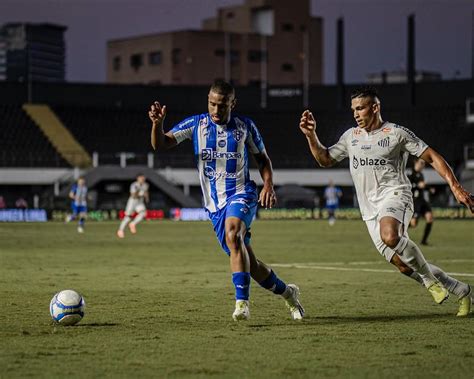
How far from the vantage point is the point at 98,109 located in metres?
65.4

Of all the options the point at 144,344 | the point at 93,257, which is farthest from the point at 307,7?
the point at 144,344

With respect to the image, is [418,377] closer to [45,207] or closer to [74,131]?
[45,207]

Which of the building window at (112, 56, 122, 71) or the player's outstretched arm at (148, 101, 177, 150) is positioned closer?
the player's outstretched arm at (148, 101, 177, 150)

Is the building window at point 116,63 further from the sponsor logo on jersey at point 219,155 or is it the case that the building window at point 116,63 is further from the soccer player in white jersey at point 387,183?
the sponsor logo on jersey at point 219,155

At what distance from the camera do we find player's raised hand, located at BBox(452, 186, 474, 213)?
932 cm

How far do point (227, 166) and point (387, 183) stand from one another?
168cm

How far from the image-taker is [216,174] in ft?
32.6

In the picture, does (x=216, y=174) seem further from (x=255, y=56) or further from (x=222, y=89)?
(x=255, y=56)

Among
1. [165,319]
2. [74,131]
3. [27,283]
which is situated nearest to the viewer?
[165,319]

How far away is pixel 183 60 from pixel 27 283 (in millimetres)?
74125

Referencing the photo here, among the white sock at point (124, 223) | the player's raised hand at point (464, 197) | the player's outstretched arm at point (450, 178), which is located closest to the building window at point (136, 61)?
the white sock at point (124, 223)

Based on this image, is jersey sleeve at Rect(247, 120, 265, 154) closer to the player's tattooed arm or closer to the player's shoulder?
the player's tattooed arm

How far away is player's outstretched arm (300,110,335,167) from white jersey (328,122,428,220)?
1.03ft

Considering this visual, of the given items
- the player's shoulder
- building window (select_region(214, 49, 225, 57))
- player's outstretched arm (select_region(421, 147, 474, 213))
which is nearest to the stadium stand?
building window (select_region(214, 49, 225, 57))
